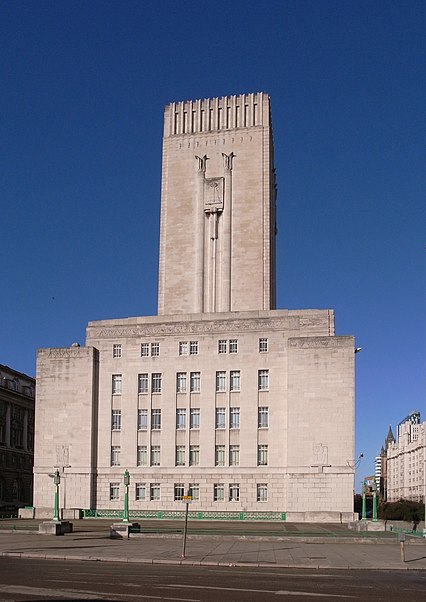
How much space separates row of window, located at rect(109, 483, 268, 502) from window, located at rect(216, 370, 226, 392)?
27.1 feet

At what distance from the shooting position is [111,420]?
68375mm

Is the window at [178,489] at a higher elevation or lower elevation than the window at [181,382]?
lower

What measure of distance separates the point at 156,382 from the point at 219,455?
8634 millimetres

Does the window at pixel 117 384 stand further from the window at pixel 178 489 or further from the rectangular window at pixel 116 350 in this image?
the window at pixel 178 489

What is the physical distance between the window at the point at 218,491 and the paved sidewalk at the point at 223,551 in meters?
21.5

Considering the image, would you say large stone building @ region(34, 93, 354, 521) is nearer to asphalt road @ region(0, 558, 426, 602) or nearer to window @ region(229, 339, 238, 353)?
window @ region(229, 339, 238, 353)

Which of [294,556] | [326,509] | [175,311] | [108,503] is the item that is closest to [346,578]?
[294,556]

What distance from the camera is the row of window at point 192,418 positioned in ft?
216

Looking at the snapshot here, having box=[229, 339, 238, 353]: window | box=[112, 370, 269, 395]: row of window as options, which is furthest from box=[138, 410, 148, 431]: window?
box=[229, 339, 238, 353]: window

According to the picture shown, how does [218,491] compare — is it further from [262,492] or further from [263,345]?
[263,345]

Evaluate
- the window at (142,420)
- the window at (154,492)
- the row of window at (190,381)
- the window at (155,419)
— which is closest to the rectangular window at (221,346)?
the row of window at (190,381)

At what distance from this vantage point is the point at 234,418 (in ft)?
217

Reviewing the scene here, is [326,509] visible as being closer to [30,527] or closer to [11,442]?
[30,527]

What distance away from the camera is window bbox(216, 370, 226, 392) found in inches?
2628
